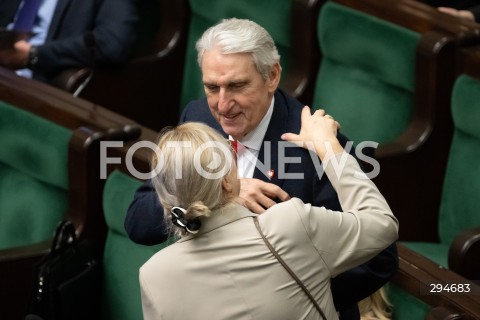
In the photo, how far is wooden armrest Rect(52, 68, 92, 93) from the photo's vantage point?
286cm

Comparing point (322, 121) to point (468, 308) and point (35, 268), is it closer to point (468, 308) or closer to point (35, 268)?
point (468, 308)

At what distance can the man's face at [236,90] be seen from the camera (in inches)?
64.1

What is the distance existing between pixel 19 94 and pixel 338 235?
1202mm

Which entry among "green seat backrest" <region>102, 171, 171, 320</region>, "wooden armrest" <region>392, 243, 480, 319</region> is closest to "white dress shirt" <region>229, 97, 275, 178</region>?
"wooden armrest" <region>392, 243, 480, 319</region>

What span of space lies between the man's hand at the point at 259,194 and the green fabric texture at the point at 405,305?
387 mm

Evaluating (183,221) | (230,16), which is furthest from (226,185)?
(230,16)

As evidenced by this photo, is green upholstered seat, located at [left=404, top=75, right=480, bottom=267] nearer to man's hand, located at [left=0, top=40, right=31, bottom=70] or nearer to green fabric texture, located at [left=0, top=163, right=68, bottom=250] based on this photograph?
green fabric texture, located at [left=0, top=163, right=68, bottom=250]

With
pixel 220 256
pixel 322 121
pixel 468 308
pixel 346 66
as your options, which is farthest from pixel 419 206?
pixel 220 256

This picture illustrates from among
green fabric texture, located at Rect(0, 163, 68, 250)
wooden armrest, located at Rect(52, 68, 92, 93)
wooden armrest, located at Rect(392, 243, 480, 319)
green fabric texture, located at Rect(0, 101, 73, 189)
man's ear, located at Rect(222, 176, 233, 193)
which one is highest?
man's ear, located at Rect(222, 176, 233, 193)

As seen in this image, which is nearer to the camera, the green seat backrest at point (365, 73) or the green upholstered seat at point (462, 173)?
the green upholstered seat at point (462, 173)

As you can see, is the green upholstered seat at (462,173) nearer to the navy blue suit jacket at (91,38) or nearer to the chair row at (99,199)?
the chair row at (99,199)

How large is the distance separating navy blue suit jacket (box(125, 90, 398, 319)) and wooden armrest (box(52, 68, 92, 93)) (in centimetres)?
118
